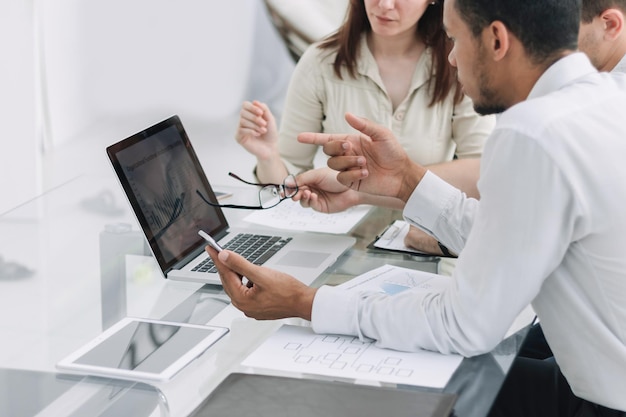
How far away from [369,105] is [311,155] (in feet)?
0.69

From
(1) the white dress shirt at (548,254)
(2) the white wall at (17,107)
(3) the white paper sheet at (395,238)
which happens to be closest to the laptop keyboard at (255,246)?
(3) the white paper sheet at (395,238)

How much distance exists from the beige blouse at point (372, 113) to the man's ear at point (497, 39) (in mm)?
1061

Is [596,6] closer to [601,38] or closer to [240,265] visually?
[601,38]

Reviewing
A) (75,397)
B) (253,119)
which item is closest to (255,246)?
(253,119)

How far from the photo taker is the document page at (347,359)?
1.26 metres

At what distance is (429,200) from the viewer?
5.63ft

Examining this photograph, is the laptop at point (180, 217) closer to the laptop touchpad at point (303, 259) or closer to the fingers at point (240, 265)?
the laptop touchpad at point (303, 259)

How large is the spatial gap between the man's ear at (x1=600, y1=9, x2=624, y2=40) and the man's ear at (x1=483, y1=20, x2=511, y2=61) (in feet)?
1.86

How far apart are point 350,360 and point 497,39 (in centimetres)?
51

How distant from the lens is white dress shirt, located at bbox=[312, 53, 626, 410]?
121cm

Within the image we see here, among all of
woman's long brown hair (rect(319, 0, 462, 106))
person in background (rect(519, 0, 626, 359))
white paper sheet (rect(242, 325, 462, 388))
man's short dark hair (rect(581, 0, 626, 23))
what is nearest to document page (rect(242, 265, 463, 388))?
white paper sheet (rect(242, 325, 462, 388))

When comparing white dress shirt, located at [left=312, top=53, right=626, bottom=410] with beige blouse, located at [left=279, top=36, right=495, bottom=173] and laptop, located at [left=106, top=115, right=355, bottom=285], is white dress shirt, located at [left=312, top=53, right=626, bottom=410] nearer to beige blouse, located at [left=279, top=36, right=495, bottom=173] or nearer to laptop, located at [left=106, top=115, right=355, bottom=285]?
laptop, located at [left=106, top=115, right=355, bottom=285]

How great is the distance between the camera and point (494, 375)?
4.30ft

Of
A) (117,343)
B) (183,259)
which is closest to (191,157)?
(183,259)
